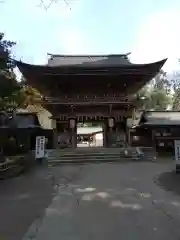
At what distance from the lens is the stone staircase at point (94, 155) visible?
2170cm

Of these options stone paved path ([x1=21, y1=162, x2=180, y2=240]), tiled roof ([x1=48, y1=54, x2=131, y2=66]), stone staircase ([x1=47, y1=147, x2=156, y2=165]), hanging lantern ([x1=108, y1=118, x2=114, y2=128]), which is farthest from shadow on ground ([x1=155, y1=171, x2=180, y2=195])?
tiled roof ([x1=48, y1=54, x2=131, y2=66])

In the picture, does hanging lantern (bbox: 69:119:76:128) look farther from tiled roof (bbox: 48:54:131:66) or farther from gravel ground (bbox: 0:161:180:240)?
gravel ground (bbox: 0:161:180:240)

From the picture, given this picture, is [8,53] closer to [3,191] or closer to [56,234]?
[3,191]

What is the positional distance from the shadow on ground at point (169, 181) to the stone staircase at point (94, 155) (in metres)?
6.37

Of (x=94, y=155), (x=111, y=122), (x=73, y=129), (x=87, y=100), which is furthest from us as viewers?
(x=111, y=122)

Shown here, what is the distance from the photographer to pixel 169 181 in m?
13.6

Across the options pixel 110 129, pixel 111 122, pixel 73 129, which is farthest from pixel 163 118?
pixel 73 129

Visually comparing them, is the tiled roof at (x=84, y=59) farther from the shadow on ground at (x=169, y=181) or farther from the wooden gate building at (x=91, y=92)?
the shadow on ground at (x=169, y=181)

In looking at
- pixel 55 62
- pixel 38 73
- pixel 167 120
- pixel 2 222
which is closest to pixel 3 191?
pixel 2 222

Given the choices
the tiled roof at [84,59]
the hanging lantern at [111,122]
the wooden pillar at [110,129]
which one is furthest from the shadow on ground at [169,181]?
the tiled roof at [84,59]

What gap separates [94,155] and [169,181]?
9425 millimetres

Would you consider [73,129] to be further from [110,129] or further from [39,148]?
[39,148]

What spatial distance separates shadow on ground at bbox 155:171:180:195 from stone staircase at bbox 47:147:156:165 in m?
6.37

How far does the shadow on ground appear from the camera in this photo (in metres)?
12.1
